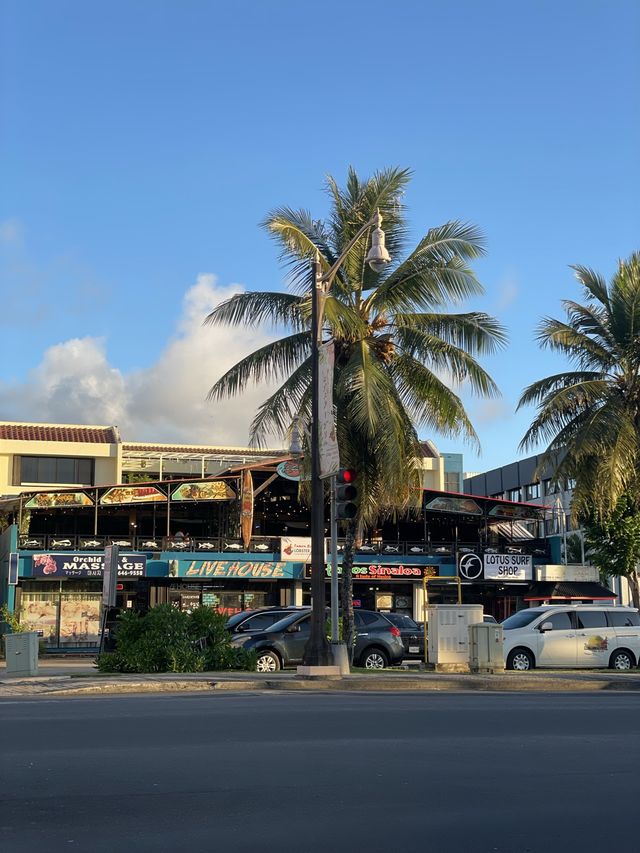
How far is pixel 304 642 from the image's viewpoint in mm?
23891

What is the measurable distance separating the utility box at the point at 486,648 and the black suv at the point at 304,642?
392 centimetres

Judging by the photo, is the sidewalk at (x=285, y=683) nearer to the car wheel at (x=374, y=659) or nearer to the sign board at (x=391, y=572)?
the car wheel at (x=374, y=659)

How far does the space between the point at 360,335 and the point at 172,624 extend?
7818mm

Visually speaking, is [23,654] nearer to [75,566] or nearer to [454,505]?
[75,566]

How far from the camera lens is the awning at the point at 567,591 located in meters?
42.1

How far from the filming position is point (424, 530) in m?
47.0

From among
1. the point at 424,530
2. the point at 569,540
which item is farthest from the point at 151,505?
the point at 569,540

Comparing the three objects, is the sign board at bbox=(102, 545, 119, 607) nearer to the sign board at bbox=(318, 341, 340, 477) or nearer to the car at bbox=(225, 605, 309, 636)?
the car at bbox=(225, 605, 309, 636)

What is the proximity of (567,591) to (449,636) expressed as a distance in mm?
22968

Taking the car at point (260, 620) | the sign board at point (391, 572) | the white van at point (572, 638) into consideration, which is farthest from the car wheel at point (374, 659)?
the sign board at point (391, 572)

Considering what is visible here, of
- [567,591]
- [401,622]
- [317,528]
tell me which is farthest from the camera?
→ [567,591]

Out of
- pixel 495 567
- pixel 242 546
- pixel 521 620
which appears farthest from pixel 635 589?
pixel 242 546

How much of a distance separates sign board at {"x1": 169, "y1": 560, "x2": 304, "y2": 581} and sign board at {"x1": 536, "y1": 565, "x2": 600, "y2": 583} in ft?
34.0

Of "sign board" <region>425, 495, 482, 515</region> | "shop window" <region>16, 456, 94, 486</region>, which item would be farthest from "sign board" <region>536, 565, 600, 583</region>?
"shop window" <region>16, 456, 94, 486</region>
